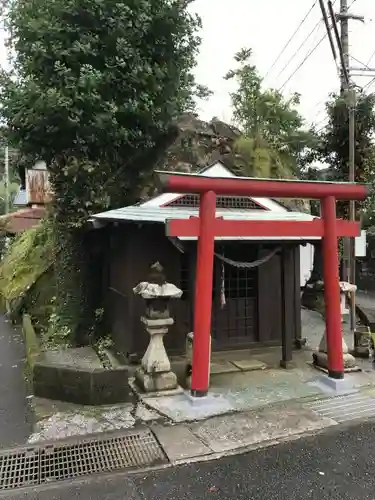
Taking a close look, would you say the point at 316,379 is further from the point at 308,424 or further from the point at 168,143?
the point at 168,143

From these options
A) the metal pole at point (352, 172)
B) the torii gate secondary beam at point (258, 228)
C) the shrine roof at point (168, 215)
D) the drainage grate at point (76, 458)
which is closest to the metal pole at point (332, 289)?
the torii gate secondary beam at point (258, 228)

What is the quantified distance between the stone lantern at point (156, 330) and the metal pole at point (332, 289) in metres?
2.74

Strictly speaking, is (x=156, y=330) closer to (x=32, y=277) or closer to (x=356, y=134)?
(x=32, y=277)

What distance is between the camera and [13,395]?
6.97 m

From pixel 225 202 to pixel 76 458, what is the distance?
644cm

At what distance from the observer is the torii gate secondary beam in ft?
19.9

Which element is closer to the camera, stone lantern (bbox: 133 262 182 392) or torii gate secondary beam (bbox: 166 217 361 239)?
torii gate secondary beam (bbox: 166 217 361 239)

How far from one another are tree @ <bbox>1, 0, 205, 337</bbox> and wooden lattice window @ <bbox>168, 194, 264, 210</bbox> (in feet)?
6.49

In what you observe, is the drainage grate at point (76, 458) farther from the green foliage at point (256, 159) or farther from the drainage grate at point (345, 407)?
the green foliage at point (256, 159)

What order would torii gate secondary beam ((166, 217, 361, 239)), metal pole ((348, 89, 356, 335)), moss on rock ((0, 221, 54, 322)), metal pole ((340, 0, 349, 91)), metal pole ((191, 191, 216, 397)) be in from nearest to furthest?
torii gate secondary beam ((166, 217, 361, 239)) < metal pole ((191, 191, 216, 397)) < metal pole ((348, 89, 356, 335)) < metal pole ((340, 0, 349, 91)) < moss on rock ((0, 221, 54, 322))

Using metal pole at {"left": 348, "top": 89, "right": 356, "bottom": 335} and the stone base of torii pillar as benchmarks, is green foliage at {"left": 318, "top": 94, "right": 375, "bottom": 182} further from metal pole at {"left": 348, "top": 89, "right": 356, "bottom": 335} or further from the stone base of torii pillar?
the stone base of torii pillar

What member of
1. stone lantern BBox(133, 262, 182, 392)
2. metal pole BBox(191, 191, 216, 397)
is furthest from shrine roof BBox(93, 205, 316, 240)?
stone lantern BBox(133, 262, 182, 392)

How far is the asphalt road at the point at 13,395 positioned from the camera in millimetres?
5426

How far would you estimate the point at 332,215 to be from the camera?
7062mm
